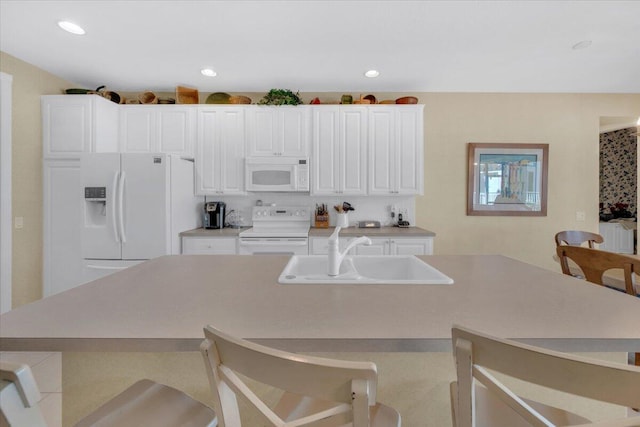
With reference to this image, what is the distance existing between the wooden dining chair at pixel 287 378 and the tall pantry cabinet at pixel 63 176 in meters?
3.38

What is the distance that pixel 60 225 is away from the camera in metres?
3.17

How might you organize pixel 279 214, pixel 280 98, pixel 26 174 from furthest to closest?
1. pixel 279 214
2. pixel 280 98
3. pixel 26 174

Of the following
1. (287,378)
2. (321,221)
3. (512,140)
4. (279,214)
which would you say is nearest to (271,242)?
(279,214)

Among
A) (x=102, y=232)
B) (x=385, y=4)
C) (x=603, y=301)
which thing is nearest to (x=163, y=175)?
(x=102, y=232)

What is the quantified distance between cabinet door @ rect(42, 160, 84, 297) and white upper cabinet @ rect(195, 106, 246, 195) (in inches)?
47.4

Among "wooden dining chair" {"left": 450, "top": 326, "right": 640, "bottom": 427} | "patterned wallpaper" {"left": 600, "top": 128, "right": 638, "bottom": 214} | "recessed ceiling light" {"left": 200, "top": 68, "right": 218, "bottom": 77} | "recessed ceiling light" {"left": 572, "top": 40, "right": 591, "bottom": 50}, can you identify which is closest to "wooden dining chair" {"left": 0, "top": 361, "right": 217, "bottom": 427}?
"wooden dining chair" {"left": 450, "top": 326, "right": 640, "bottom": 427}

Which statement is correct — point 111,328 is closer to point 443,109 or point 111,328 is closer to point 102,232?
point 102,232

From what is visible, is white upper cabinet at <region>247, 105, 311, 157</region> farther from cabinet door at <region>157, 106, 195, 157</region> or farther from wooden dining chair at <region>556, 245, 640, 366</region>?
wooden dining chair at <region>556, 245, 640, 366</region>

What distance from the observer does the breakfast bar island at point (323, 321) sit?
0.78 metres

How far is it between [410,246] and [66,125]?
3736 millimetres

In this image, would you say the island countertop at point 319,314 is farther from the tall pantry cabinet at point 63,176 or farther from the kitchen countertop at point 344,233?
the tall pantry cabinet at point 63,176

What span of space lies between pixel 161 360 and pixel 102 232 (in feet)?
7.78

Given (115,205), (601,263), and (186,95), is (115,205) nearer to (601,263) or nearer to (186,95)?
(186,95)

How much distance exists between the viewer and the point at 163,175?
294cm
